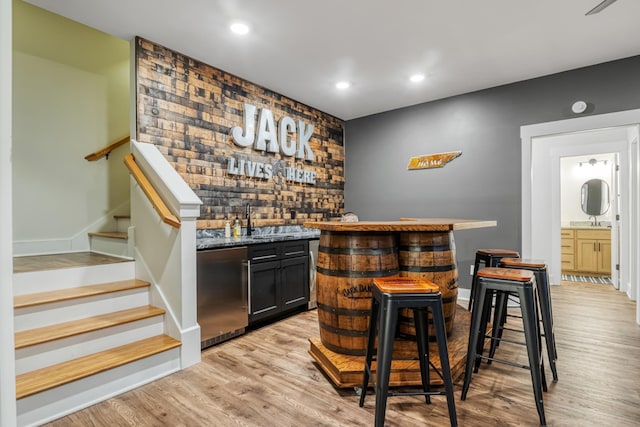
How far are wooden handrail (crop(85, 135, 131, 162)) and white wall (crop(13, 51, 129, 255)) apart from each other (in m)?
0.07

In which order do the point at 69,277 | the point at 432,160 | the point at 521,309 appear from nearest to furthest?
the point at 521,309
the point at 69,277
the point at 432,160

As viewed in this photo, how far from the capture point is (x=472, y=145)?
13.7 feet

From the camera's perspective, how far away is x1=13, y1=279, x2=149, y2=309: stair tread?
207cm

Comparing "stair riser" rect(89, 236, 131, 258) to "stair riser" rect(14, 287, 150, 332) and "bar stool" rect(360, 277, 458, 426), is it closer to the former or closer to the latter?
"stair riser" rect(14, 287, 150, 332)

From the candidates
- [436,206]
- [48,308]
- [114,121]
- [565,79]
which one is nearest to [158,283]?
[48,308]

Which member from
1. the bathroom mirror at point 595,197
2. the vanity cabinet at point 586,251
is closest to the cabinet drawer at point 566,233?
the vanity cabinet at point 586,251

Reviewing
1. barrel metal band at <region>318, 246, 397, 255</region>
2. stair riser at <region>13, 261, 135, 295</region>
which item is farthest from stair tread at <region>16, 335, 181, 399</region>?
barrel metal band at <region>318, 246, 397, 255</region>

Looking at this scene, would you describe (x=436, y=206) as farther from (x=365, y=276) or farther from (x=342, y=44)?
(x=365, y=276)

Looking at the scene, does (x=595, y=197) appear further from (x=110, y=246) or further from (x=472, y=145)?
(x=110, y=246)

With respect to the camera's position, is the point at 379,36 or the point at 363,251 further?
the point at 379,36

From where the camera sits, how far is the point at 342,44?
3.02 m

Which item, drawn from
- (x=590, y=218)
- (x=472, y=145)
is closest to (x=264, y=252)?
(x=472, y=145)

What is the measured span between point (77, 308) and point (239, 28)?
2451mm

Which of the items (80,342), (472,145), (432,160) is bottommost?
(80,342)
